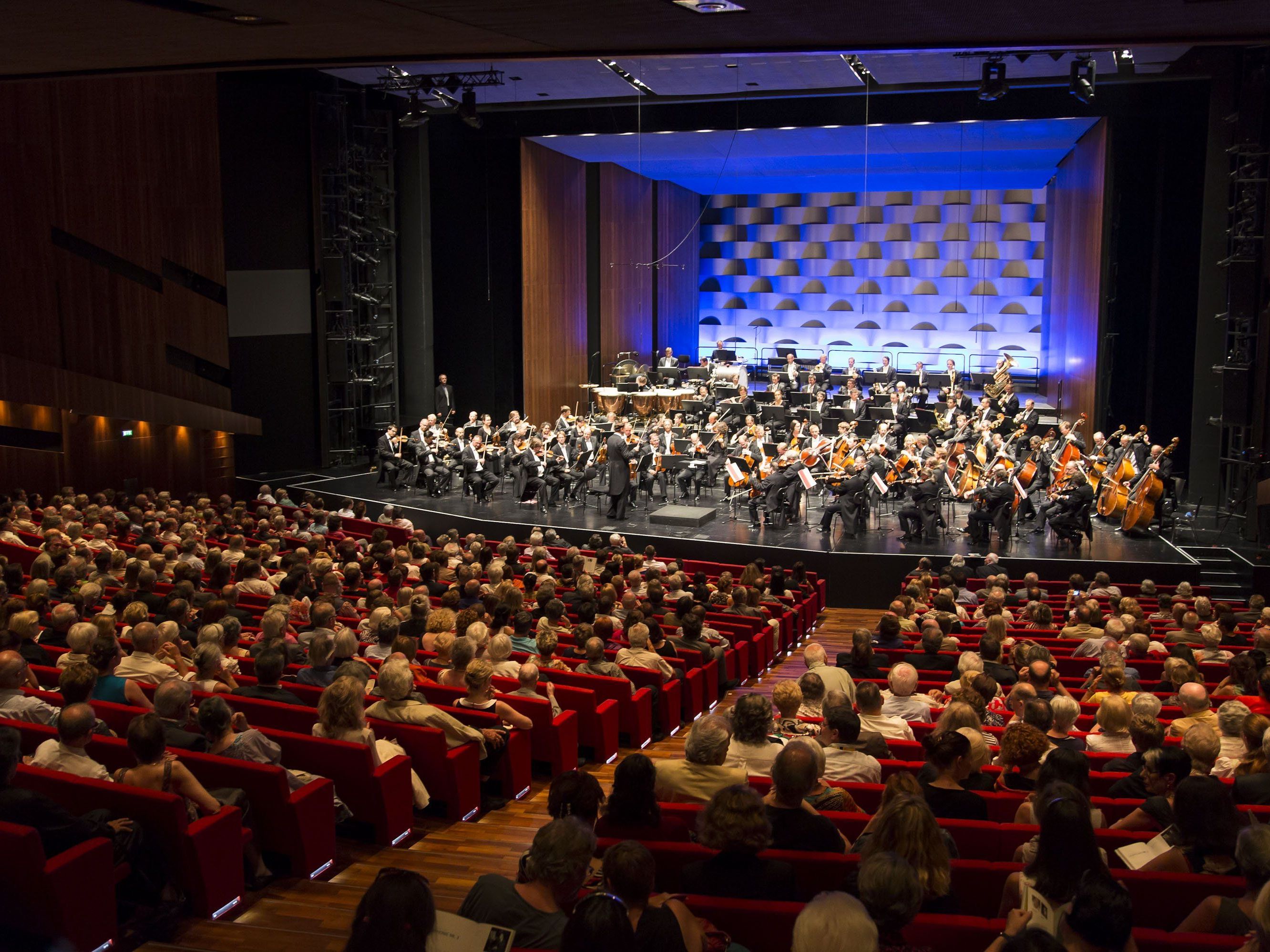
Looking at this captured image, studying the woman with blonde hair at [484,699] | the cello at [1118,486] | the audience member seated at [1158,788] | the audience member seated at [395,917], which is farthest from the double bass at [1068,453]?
the audience member seated at [395,917]

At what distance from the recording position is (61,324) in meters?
13.5

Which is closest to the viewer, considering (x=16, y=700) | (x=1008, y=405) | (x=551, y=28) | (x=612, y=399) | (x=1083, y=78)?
(x=551, y=28)


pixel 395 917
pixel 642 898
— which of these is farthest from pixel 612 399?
pixel 395 917

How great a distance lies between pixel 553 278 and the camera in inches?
809

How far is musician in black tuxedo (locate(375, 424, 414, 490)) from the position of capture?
15.6 m

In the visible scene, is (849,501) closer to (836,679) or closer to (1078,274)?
(836,679)

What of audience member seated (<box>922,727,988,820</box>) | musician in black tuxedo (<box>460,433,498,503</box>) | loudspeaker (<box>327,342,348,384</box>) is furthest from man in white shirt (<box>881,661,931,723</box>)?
loudspeaker (<box>327,342,348,384</box>)

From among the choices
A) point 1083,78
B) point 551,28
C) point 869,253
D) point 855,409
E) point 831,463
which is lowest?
point 831,463

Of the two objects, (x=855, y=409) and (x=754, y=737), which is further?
(x=855, y=409)

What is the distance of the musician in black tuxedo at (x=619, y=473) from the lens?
1370 cm

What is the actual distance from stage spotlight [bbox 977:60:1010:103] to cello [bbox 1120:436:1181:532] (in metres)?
4.76

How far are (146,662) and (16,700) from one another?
2.28 ft

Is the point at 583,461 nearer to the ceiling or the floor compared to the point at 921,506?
nearer to the ceiling

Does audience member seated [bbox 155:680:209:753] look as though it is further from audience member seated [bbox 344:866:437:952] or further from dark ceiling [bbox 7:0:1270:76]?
dark ceiling [bbox 7:0:1270:76]
